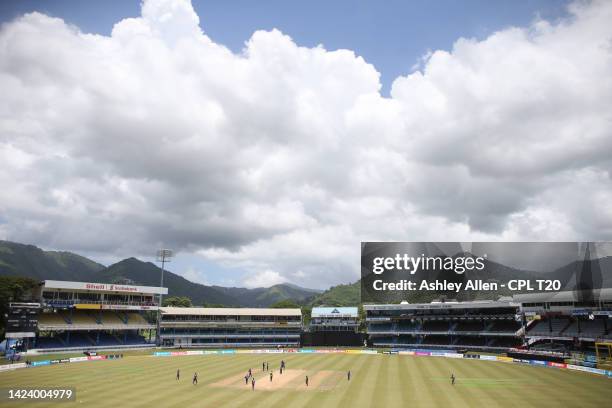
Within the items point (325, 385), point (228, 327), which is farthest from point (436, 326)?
point (325, 385)

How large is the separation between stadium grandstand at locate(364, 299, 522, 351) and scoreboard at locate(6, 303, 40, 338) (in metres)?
73.3

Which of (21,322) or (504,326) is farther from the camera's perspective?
(504,326)

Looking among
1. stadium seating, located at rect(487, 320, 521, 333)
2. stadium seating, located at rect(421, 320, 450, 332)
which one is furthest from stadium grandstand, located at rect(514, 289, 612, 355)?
stadium seating, located at rect(421, 320, 450, 332)

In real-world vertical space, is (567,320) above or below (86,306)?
below

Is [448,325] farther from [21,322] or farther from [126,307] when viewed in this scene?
[21,322]

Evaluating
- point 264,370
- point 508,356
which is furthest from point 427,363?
point 264,370

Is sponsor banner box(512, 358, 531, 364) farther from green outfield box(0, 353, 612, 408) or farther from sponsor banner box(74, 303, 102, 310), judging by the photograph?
sponsor banner box(74, 303, 102, 310)

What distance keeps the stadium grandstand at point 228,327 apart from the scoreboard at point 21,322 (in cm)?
3307

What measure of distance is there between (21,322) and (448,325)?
87.4 meters

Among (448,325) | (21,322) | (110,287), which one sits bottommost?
(448,325)

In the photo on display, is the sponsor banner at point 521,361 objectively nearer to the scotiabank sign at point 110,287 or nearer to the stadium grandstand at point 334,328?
the stadium grandstand at point 334,328

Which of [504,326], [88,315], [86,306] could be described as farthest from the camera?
[88,315]

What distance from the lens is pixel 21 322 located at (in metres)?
73.8

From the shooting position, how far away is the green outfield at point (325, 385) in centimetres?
3947
